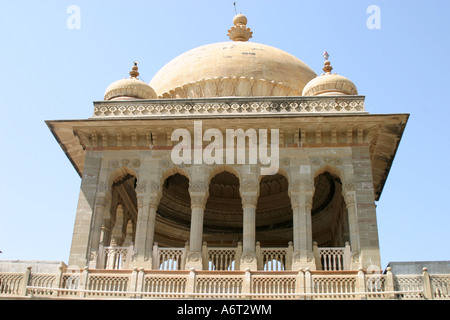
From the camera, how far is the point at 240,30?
1064 inches

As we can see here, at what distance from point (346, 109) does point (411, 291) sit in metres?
6.17

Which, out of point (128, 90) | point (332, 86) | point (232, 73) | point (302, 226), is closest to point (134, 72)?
point (128, 90)

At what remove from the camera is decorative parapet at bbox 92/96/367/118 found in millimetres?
18875

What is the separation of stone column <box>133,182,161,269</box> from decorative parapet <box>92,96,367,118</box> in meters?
2.65

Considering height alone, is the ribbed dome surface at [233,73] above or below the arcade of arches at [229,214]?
above

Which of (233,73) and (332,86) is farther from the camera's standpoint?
(233,73)

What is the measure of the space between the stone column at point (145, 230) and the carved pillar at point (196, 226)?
105 cm

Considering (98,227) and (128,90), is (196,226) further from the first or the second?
(128,90)

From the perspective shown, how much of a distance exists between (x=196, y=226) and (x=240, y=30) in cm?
1209

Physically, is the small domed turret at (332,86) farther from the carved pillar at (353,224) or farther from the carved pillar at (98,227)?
the carved pillar at (98,227)

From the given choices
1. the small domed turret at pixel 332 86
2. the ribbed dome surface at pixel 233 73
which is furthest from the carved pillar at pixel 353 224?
the ribbed dome surface at pixel 233 73

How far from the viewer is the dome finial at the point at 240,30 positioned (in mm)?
26922
